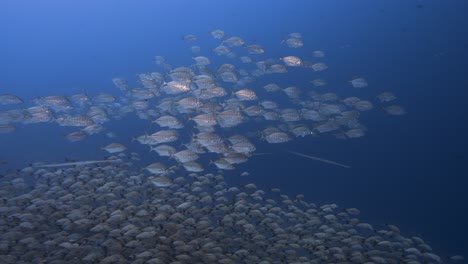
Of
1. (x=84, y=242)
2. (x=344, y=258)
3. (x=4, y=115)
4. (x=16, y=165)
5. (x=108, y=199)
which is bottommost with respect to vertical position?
(x=344, y=258)

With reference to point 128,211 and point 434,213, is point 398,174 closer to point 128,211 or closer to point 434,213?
point 434,213

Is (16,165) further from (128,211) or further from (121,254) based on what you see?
(121,254)

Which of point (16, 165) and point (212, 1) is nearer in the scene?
point (16, 165)

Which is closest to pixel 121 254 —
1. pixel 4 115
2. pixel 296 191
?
pixel 4 115

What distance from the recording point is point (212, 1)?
11725 centimetres

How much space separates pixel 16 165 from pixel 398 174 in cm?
1824

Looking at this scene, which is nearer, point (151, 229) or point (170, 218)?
point (151, 229)

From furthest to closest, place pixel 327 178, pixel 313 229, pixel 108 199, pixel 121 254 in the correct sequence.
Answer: pixel 327 178 → pixel 313 229 → pixel 108 199 → pixel 121 254

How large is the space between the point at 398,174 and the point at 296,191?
6.57 meters

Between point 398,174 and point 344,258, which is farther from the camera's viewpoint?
point 398,174

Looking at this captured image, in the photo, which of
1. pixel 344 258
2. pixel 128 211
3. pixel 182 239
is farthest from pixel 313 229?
pixel 128 211

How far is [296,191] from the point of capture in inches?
749

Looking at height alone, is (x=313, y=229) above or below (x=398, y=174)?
below

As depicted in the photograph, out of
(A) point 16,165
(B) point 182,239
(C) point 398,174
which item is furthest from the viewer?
(C) point 398,174
